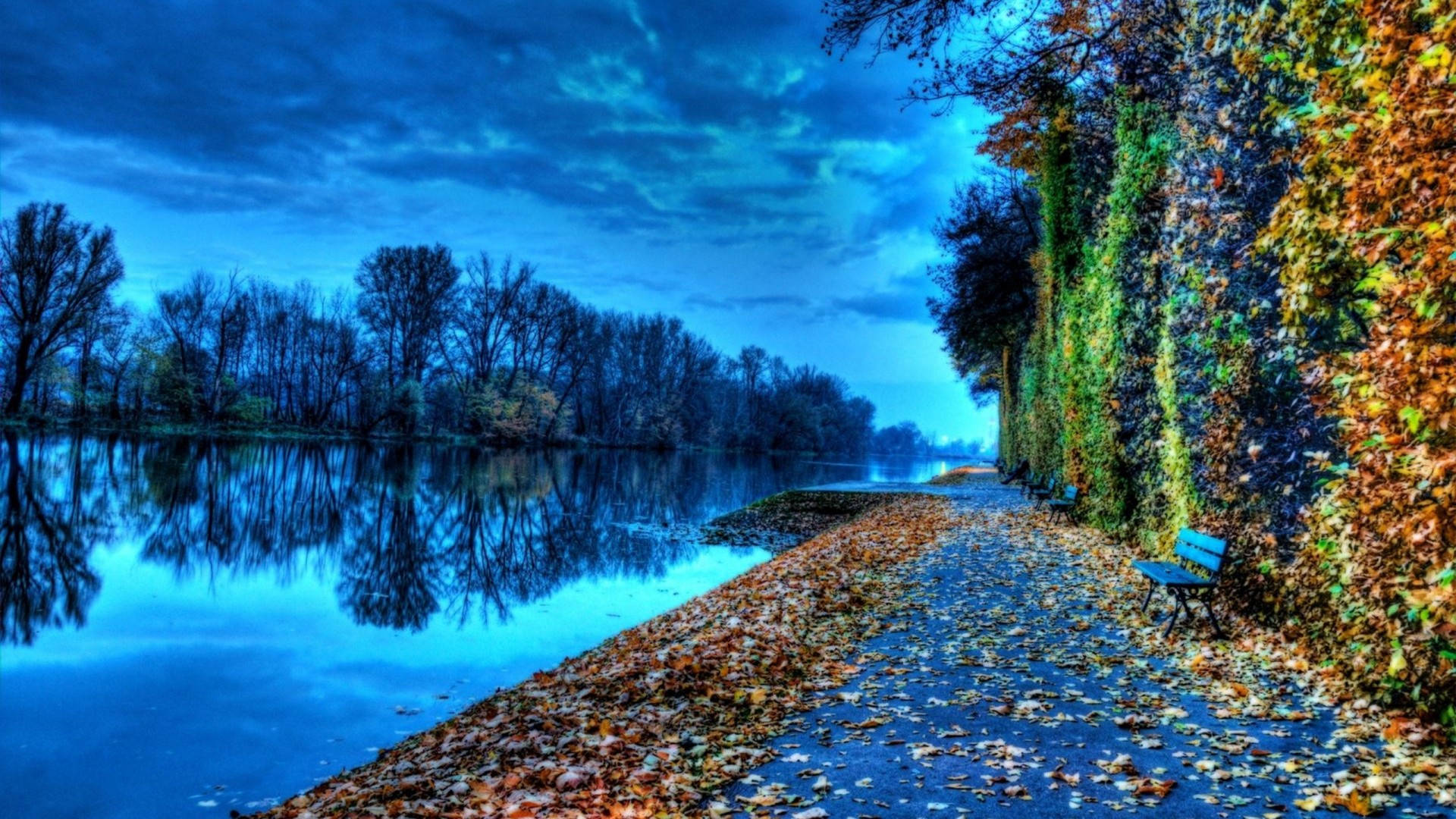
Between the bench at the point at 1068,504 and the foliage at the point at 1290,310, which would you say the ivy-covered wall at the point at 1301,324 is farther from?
the bench at the point at 1068,504

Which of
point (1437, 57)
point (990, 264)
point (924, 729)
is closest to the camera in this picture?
point (1437, 57)

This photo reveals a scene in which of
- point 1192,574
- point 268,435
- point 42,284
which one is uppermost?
point 42,284

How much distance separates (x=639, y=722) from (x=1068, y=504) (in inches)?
505

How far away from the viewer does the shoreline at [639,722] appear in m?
4.68

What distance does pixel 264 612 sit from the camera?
39.5 ft

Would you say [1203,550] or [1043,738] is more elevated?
[1203,550]

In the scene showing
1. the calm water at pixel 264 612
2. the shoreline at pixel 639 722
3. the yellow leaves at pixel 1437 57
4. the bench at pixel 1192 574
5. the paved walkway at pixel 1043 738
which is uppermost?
the yellow leaves at pixel 1437 57

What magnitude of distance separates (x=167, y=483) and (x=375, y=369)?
39.6m

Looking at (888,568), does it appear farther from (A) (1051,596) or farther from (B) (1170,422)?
(B) (1170,422)

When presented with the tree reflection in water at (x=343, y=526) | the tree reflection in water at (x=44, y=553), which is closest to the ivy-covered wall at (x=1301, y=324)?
the tree reflection in water at (x=343, y=526)

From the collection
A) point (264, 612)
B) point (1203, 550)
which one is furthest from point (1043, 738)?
point (264, 612)

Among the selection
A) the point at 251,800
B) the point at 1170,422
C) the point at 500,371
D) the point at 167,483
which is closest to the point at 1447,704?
the point at 1170,422

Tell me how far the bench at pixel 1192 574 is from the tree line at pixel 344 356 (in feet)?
190

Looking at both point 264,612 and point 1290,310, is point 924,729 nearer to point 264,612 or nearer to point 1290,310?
point 1290,310
